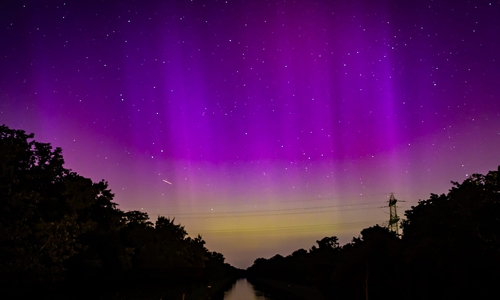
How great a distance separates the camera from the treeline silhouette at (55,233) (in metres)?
20.3

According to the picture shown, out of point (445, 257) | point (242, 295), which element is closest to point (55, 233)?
point (445, 257)

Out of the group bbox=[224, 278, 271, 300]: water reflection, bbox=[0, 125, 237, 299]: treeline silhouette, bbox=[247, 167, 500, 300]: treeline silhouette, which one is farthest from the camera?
bbox=[224, 278, 271, 300]: water reflection

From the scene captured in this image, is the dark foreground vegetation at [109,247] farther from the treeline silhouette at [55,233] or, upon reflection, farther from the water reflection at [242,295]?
the water reflection at [242,295]

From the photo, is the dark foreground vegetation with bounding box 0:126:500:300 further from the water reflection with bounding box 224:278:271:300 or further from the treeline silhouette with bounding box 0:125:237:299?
the water reflection with bounding box 224:278:271:300

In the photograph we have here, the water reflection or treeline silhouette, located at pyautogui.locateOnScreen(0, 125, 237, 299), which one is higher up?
treeline silhouette, located at pyautogui.locateOnScreen(0, 125, 237, 299)

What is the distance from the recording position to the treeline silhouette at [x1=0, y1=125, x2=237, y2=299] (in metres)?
20.3

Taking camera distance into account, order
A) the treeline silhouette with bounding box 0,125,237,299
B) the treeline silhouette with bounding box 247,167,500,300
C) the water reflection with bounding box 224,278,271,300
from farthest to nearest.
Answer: the water reflection with bounding box 224,278,271,300 → the treeline silhouette with bounding box 247,167,500,300 → the treeline silhouette with bounding box 0,125,237,299

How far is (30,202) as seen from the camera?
2161 cm

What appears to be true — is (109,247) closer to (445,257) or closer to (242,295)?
(242,295)

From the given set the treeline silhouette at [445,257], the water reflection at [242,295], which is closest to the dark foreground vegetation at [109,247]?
the treeline silhouette at [445,257]

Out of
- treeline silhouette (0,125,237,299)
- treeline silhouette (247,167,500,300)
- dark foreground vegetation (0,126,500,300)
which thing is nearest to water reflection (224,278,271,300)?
treeline silhouette (0,125,237,299)

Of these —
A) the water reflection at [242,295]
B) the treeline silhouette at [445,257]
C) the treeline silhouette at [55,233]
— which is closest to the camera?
the treeline silhouette at [55,233]

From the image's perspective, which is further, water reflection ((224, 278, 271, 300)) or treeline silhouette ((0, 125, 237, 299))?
water reflection ((224, 278, 271, 300))

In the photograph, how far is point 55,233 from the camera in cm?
2227
